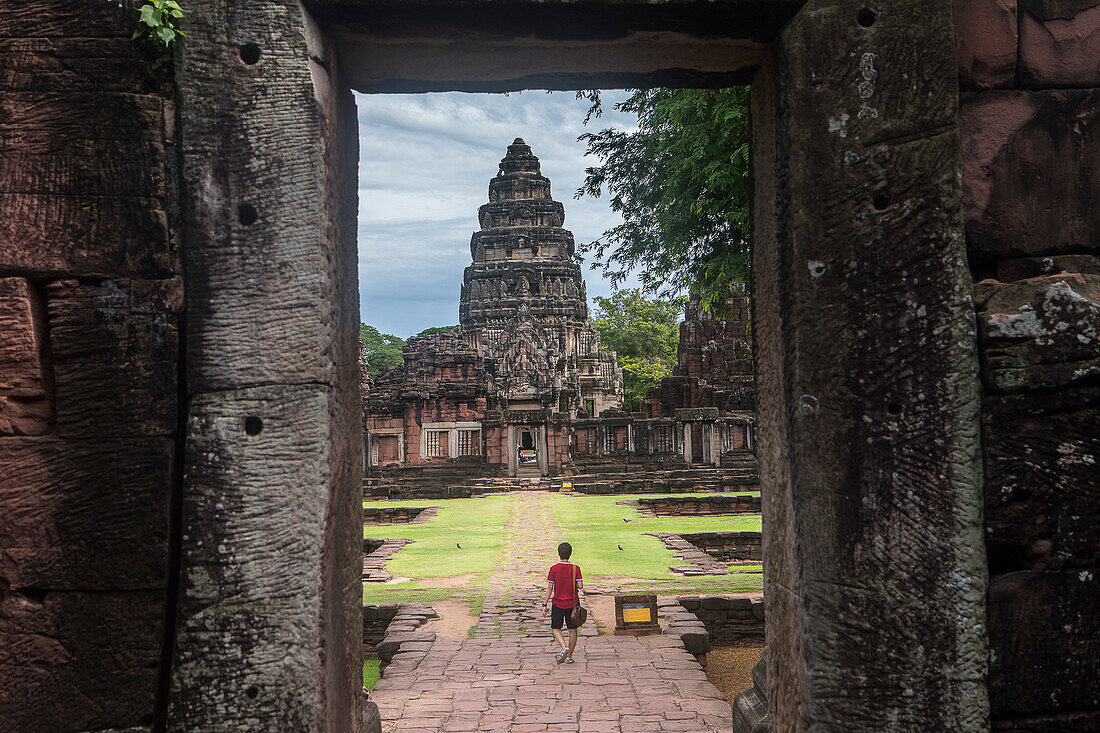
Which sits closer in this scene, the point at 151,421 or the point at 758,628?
the point at 151,421

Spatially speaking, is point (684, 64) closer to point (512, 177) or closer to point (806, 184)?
point (806, 184)

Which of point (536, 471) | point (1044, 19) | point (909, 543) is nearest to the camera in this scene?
point (909, 543)

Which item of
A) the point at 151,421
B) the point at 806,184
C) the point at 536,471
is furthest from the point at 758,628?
the point at 536,471

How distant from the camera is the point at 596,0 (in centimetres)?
280

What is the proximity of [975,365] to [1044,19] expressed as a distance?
1.47m

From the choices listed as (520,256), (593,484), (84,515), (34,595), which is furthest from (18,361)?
(520,256)

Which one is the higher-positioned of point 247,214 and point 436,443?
point 247,214

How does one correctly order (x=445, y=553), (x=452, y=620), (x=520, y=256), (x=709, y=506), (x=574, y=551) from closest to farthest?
(x=452, y=620)
(x=574, y=551)
(x=445, y=553)
(x=709, y=506)
(x=520, y=256)

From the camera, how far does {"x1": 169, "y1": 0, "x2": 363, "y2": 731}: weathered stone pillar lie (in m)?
2.69

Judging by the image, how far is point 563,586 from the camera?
6.91 m

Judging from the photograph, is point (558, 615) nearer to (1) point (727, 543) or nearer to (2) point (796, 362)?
(2) point (796, 362)

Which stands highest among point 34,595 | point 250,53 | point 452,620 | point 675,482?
point 250,53

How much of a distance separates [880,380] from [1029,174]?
1083 millimetres

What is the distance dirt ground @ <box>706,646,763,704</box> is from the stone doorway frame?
4336 mm
